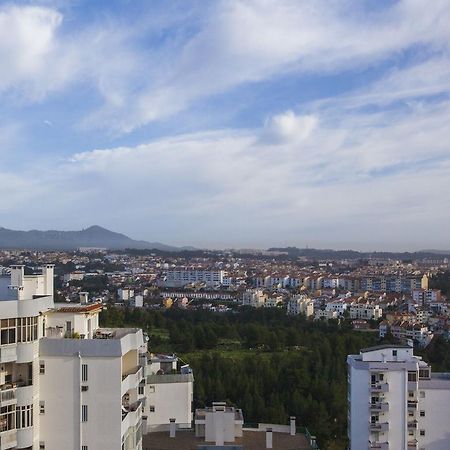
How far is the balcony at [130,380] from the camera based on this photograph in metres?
9.09

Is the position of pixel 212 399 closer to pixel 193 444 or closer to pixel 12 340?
pixel 193 444

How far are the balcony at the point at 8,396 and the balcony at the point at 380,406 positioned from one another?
10071 mm

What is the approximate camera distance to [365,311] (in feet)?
170

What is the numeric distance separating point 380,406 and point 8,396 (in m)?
10.3

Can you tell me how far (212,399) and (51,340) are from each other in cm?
1327

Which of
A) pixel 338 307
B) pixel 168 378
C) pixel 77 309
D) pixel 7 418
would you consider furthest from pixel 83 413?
pixel 338 307

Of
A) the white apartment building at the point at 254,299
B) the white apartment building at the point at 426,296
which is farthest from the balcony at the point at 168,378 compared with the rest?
the white apartment building at the point at 426,296

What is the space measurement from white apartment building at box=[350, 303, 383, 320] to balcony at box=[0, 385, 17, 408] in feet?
145

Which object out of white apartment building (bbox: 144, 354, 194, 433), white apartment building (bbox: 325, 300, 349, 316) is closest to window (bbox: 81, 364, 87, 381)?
white apartment building (bbox: 144, 354, 194, 433)

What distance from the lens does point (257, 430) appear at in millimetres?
14383

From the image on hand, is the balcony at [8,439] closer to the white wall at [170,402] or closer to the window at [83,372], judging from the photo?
the window at [83,372]

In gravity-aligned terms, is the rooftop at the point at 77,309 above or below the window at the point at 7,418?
above

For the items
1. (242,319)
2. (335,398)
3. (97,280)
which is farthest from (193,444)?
(97,280)

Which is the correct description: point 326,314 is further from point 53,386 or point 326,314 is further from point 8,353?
point 8,353
